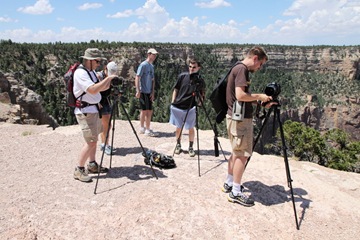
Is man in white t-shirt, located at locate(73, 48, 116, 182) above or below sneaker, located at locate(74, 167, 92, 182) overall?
above

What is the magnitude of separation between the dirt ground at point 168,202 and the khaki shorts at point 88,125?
0.91 meters

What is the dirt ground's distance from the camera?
4.98 meters

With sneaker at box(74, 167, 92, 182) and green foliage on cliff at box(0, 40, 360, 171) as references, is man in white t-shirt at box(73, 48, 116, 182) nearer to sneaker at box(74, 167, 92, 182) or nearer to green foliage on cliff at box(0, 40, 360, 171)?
sneaker at box(74, 167, 92, 182)

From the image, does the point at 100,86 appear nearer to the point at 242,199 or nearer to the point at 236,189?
the point at 236,189

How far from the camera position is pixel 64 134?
36.7ft

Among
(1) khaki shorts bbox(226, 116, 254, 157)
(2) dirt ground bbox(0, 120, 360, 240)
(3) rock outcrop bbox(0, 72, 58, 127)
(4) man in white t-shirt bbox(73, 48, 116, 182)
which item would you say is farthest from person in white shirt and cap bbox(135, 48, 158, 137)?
(3) rock outcrop bbox(0, 72, 58, 127)

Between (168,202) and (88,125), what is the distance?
7.00ft

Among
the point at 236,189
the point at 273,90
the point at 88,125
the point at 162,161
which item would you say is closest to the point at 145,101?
the point at 162,161

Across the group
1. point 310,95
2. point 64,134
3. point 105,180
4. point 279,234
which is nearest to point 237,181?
point 279,234

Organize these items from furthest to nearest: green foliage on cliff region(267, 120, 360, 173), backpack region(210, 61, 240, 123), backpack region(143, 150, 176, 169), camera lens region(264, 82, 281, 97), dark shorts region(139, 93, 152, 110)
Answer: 1. green foliage on cliff region(267, 120, 360, 173)
2. dark shorts region(139, 93, 152, 110)
3. backpack region(143, 150, 176, 169)
4. backpack region(210, 61, 240, 123)
5. camera lens region(264, 82, 281, 97)

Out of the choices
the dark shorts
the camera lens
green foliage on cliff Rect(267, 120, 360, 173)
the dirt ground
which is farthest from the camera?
green foliage on cliff Rect(267, 120, 360, 173)

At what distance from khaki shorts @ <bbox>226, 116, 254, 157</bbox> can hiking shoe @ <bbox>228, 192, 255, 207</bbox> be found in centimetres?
83

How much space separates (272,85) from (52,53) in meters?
68.7

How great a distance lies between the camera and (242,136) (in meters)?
5.44
